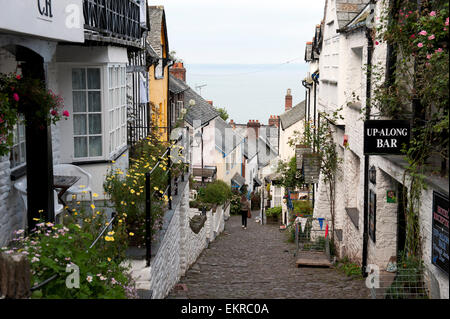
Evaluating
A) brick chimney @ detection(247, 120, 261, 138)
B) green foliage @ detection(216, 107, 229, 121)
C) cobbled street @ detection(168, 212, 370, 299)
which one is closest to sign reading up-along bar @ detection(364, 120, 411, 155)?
cobbled street @ detection(168, 212, 370, 299)

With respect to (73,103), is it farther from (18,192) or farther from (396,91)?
(396,91)

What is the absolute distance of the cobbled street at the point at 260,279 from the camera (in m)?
10.0

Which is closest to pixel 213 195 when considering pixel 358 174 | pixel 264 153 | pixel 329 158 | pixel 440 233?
pixel 329 158

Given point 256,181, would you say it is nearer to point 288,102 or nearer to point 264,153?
point 264,153

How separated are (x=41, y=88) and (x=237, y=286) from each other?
5332mm

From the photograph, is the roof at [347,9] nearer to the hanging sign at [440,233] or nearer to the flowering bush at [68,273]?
the hanging sign at [440,233]

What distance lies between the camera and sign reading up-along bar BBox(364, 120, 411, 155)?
7465 mm

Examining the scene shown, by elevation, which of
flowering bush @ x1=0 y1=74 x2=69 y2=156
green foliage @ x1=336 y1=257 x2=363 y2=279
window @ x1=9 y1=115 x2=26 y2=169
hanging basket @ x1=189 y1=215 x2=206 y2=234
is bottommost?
green foliage @ x1=336 y1=257 x2=363 y2=279

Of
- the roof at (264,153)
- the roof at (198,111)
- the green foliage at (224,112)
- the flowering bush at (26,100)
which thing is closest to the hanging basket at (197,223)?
the flowering bush at (26,100)

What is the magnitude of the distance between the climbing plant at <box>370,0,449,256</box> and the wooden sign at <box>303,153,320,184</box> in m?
6.17

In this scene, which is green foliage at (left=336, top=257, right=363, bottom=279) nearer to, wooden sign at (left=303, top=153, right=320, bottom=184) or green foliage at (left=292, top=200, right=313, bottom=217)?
wooden sign at (left=303, top=153, right=320, bottom=184)

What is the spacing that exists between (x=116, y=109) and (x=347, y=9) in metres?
7.61

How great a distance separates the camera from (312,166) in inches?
631
